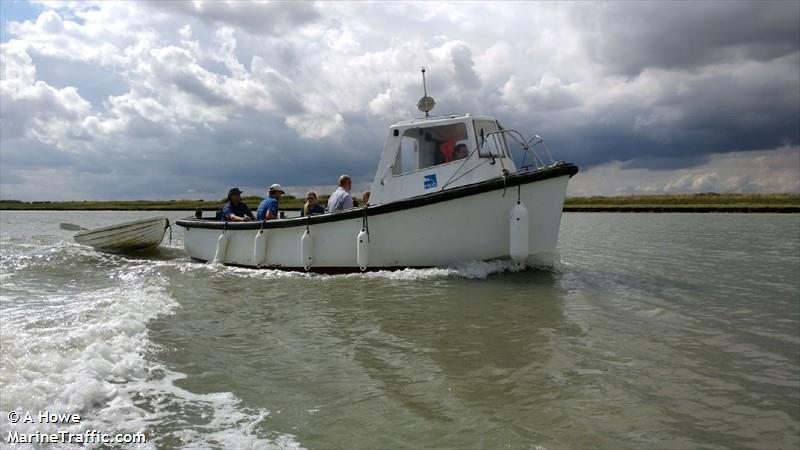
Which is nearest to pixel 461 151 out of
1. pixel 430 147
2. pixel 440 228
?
pixel 430 147

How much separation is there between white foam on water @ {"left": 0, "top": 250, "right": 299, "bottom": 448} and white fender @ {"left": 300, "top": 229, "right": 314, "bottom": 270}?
4297 mm

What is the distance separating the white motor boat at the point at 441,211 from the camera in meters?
9.95

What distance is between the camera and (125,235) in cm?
1694

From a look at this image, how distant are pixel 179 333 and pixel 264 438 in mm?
3337

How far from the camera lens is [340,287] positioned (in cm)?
973

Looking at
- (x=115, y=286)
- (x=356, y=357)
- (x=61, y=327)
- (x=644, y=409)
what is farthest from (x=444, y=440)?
(x=115, y=286)

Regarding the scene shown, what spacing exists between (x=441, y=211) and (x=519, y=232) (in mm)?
1531

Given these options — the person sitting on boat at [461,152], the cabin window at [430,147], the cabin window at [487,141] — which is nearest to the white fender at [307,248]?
the cabin window at [430,147]

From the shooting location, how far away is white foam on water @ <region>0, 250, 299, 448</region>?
3.64 m

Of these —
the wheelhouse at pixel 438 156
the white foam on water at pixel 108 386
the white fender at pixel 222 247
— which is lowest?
the white foam on water at pixel 108 386

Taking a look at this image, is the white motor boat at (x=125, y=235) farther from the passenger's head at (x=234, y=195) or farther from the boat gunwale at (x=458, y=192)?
the boat gunwale at (x=458, y=192)

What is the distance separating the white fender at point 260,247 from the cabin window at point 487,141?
5.42 m

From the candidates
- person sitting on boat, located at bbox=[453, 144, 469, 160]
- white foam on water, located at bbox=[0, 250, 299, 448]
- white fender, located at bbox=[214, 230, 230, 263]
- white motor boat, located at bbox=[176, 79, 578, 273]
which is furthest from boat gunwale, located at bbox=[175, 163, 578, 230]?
white foam on water, located at bbox=[0, 250, 299, 448]

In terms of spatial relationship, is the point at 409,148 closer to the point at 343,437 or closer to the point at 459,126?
the point at 459,126
